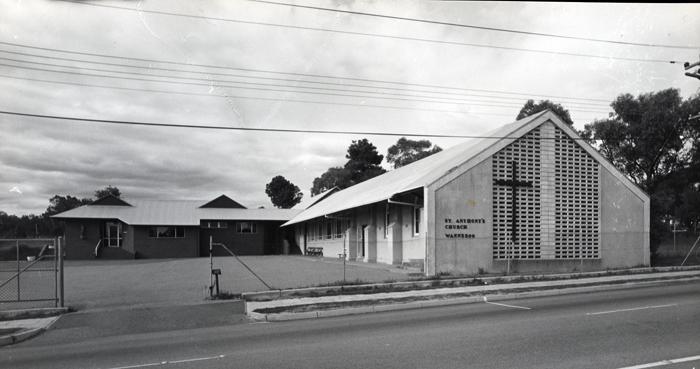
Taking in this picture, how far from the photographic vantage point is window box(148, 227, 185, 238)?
4941cm

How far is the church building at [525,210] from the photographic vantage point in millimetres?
21781

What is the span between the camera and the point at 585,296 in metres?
15.4

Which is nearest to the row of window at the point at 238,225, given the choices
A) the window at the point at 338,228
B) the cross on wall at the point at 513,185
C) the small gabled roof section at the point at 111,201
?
the small gabled roof section at the point at 111,201

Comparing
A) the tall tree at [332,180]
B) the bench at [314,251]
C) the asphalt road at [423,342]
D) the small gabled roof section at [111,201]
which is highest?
the tall tree at [332,180]

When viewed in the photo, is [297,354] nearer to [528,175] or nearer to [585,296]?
[585,296]

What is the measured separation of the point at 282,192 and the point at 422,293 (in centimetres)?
9751

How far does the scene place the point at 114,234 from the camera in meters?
50.6

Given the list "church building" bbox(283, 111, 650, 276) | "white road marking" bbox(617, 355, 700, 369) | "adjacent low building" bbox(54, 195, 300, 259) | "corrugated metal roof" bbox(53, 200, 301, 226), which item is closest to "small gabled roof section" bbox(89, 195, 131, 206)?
"adjacent low building" bbox(54, 195, 300, 259)

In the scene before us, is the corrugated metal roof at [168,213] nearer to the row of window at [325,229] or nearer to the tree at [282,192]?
the row of window at [325,229]

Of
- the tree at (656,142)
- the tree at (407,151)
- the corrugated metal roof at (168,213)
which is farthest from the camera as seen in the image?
the tree at (407,151)

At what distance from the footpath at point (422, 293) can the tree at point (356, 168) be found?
64.3 m

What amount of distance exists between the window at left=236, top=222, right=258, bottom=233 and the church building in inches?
1170

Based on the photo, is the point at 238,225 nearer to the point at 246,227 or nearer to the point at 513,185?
the point at 246,227

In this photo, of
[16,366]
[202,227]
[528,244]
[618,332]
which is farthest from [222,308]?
[202,227]
